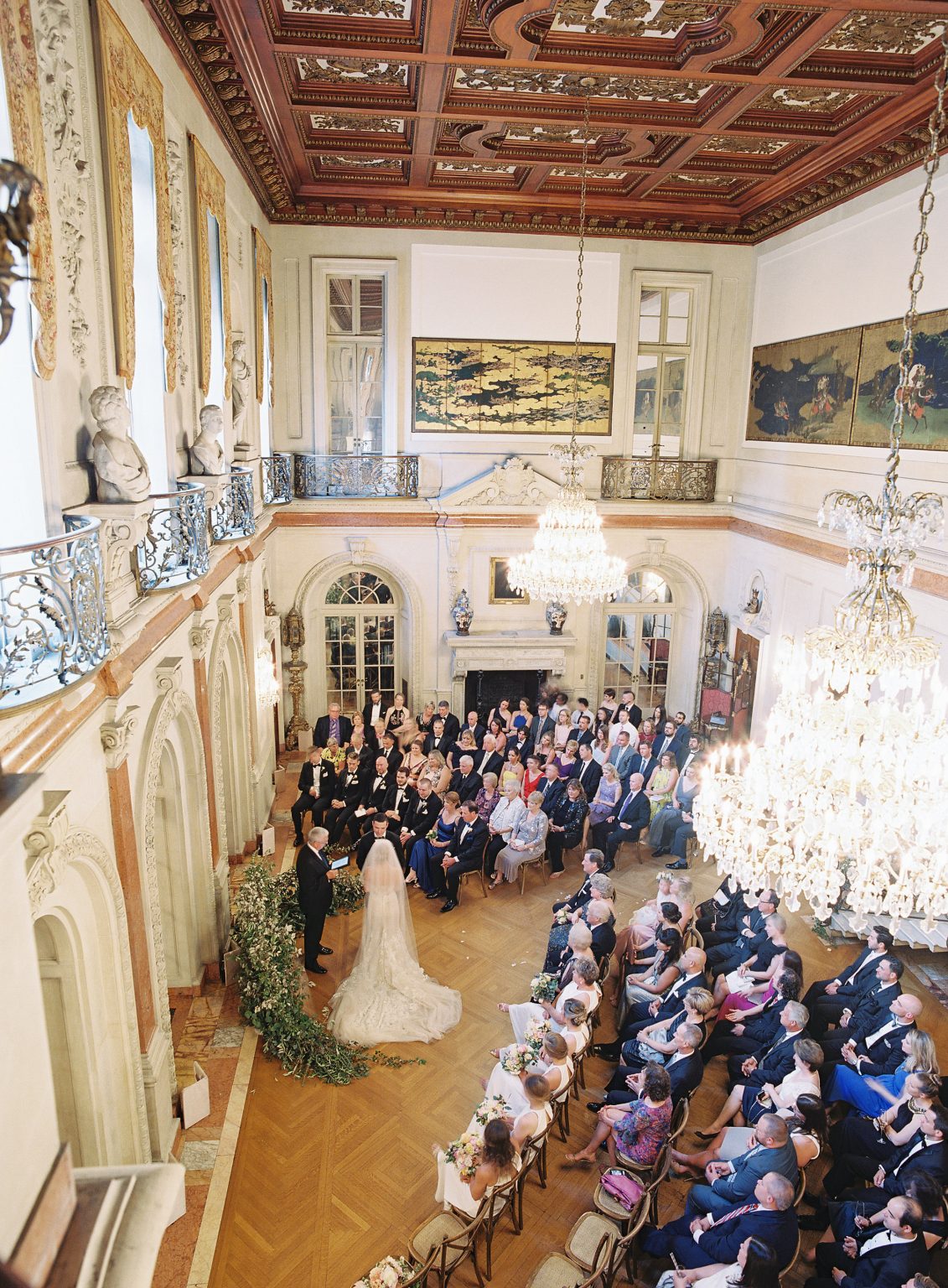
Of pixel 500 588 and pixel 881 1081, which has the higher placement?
pixel 500 588

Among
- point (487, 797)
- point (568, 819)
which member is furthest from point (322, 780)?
point (568, 819)

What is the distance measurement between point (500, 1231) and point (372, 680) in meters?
10.4

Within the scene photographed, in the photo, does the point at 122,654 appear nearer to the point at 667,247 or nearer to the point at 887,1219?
the point at 887,1219

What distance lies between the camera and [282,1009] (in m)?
7.56

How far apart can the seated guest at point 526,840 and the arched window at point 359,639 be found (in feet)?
18.1

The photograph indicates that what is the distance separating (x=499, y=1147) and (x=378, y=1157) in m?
1.61

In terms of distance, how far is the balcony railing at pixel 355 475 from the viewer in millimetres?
14547

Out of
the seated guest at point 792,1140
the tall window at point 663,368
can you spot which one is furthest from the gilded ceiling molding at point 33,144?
the tall window at point 663,368

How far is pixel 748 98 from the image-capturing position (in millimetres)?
9445

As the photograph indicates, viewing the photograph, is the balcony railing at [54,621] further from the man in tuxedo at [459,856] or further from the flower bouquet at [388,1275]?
the man in tuxedo at [459,856]

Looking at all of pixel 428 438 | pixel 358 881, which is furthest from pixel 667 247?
pixel 358 881

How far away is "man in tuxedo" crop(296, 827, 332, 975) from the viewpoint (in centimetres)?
872

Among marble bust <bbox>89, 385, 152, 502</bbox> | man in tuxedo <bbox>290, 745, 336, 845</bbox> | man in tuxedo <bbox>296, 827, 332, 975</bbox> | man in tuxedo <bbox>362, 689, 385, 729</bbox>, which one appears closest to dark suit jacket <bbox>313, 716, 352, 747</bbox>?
man in tuxedo <bbox>362, 689, 385, 729</bbox>

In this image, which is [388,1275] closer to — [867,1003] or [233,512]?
[867,1003]
